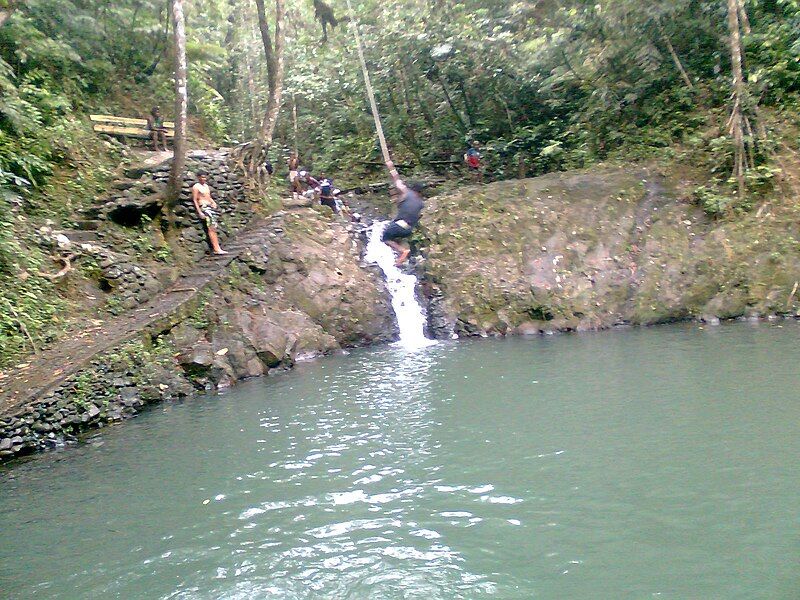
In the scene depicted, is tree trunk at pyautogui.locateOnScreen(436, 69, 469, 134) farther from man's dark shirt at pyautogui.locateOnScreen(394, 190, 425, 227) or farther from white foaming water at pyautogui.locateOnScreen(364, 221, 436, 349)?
man's dark shirt at pyautogui.locateOnScreen(394, 190, 425, 227)

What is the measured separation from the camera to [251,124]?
1074 inches

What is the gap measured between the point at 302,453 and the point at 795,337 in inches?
372

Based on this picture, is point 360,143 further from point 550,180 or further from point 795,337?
point 795,337

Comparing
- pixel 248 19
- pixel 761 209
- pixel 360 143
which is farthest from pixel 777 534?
pixel 248 19

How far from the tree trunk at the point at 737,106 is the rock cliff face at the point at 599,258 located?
4.27ft

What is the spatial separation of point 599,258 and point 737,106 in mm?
4823

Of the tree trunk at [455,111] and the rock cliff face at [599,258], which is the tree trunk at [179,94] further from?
the tree trunk at [455,111]

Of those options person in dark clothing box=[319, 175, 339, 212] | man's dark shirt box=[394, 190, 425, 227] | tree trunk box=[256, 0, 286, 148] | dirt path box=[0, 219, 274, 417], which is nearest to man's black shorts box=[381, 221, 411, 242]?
man's dark shirt box=[394, 190, 425, 227]

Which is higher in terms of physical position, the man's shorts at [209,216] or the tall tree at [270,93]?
the tall tree at [270,93]

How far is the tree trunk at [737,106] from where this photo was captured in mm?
15414

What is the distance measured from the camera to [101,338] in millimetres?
10781

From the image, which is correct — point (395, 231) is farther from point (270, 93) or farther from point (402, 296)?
point (270, 93)

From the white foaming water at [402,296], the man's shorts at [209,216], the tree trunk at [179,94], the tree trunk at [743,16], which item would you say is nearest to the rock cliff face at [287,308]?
the white foaming water at [402,296]

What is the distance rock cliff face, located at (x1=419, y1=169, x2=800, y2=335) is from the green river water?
4431 millimetres
